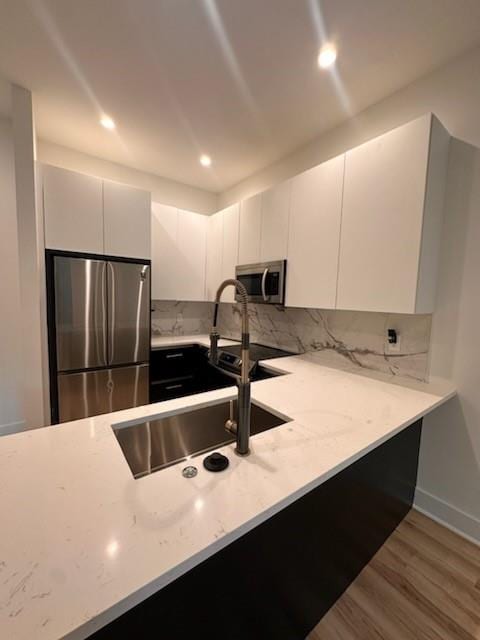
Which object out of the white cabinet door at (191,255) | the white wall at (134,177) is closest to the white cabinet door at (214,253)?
A: the white cabinet door at (191,255)

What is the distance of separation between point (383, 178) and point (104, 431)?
6.21 ft

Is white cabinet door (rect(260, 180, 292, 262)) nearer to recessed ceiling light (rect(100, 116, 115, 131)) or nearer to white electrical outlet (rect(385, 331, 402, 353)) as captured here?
→ white electrical outlet (rect(385, 331, 402, 353))

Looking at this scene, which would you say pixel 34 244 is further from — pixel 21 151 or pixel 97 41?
pixel 97 41

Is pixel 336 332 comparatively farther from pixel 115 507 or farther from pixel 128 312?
pixel 115 507

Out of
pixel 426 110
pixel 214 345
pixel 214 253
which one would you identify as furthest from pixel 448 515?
pixel 214 253

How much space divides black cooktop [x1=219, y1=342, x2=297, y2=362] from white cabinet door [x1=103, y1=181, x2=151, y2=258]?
123cm

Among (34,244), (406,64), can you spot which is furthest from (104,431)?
(406,64)

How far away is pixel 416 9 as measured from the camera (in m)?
1.29

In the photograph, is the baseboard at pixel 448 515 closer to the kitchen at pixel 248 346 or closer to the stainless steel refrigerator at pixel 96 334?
the kitchen at pixel 248 346

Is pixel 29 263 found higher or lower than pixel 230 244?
lower

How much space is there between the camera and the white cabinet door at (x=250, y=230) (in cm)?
249

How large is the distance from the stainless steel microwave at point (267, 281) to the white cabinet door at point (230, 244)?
0.36 metres

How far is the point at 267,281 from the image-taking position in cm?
231

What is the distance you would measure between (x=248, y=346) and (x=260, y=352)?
5.41ft
